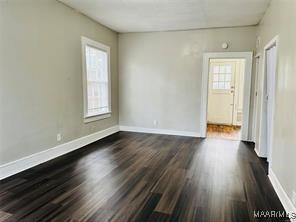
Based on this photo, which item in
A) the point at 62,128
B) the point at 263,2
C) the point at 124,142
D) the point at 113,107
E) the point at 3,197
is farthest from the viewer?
the point at 113,107

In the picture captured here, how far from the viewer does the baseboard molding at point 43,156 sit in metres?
2.97

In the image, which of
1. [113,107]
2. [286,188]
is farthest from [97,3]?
[286,188]

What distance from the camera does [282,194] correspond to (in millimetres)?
2383

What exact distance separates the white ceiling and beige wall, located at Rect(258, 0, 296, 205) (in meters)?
0.90

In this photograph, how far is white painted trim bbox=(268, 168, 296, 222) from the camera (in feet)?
6.89

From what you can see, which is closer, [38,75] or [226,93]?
[38,75]

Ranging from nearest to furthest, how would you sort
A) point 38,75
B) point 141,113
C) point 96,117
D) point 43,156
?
point 38,75 < point 43,156 < point 96,117 < point 141,113

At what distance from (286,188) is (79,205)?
221cm

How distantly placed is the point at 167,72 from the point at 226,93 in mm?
2743

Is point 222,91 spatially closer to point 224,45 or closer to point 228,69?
point 228,69

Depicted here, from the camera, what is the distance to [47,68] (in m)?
3.54

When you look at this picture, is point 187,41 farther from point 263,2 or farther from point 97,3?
Result: point 97,3

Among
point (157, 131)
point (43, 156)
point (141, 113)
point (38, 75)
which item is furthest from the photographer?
point (141, 113)

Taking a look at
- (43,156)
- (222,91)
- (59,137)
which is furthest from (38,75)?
(222,91)
